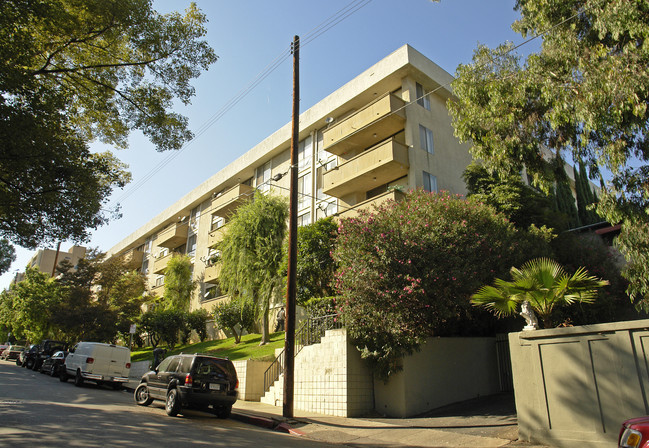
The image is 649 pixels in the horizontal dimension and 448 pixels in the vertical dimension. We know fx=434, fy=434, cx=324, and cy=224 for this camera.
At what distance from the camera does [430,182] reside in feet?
76.8

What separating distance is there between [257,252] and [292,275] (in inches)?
427

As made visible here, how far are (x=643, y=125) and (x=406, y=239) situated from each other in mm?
6155

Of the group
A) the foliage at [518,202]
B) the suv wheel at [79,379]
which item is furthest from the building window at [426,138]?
the suv wheel at [79,379]

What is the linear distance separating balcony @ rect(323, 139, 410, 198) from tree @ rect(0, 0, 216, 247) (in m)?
10.7

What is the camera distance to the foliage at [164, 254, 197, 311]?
37188 mm

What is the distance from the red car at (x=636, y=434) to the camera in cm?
414

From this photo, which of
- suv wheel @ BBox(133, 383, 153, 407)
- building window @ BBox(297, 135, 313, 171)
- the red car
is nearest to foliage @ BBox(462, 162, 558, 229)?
building window @ BBox(297, 135, 313, 171)

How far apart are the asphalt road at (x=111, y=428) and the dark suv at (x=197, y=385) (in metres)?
0.37

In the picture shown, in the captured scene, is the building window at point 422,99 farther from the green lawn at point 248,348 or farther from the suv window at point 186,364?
the suv window at point 186,364

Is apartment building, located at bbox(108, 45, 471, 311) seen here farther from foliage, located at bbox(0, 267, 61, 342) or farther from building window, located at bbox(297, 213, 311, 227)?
foliage, located at bbox(0, 267, 61, 342)

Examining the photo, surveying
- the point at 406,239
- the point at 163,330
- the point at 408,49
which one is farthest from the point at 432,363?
the point at 163,330

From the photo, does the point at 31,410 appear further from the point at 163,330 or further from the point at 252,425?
the point at 163,330

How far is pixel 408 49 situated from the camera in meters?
23.9

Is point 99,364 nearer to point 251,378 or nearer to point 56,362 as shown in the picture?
point 56,362
